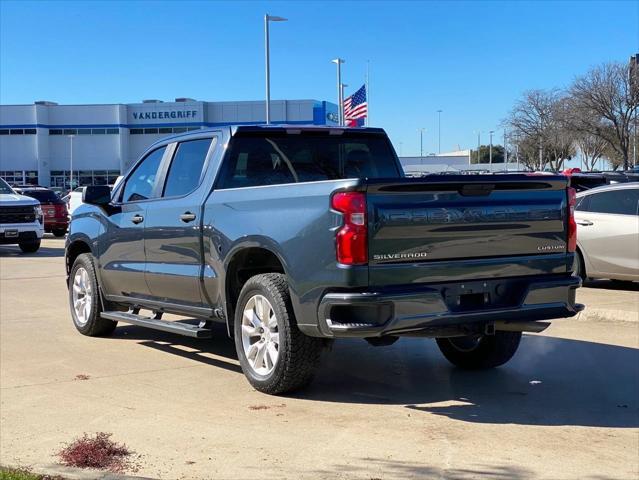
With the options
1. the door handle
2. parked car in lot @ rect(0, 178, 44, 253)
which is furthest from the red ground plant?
parked car in lot @ rect(0, 178, 44, 253)

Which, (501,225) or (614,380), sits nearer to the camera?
(501,225)

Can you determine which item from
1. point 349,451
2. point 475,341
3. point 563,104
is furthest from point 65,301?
point 563,104

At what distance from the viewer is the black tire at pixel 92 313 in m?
7.90

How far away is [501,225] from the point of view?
5.28 meters

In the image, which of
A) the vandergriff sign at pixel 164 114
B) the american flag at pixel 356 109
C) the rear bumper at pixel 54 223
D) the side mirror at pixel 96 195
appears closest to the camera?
the side mirror at pixel 96 195

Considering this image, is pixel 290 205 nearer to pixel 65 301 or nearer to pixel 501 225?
pixel 501 225

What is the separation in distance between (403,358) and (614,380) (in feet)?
6.09

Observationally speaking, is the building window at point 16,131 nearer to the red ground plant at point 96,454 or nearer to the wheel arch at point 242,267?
the wheel arch at point 242,267

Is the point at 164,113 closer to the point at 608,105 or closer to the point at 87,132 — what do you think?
the point at 87,132

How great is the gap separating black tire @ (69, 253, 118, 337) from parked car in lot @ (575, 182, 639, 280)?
662 centimetres

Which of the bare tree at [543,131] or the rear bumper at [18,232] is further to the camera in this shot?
the bare tree at [543,131]

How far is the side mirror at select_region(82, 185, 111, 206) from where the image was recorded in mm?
7594

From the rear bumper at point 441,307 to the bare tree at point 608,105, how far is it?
37.3 m

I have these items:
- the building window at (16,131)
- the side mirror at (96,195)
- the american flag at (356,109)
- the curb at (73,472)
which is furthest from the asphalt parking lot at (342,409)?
the building window at (16,131)
